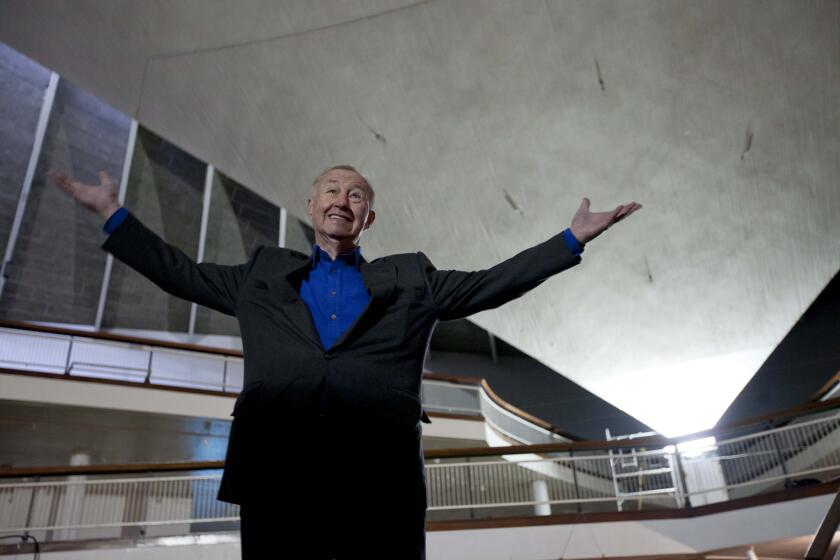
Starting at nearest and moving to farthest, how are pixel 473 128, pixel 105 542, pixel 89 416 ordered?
pixel 105 542 → pixel 473 128 → pixel 89 416

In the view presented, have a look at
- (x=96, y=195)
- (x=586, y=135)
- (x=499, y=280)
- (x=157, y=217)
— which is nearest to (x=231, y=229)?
(x=157, y=217)

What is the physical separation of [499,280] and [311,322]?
383mm

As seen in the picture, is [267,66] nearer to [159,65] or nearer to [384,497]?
[159,65]

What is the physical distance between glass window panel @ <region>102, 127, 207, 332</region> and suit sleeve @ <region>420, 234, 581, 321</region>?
42.4 ft

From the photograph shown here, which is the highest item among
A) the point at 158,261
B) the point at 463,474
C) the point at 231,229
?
the point at 231,229

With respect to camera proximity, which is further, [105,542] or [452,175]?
[452,175]

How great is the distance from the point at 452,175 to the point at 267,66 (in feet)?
6.98

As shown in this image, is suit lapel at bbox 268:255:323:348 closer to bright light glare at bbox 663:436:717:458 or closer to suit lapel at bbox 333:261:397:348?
suit lapel at bbox 333:261:397:348

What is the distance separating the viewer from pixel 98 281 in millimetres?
13844

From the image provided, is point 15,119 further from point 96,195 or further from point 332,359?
point 332,359

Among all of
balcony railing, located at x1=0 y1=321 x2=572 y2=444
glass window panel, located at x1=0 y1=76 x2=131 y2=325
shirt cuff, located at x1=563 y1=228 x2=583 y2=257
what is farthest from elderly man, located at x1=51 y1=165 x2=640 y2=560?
glass window panel, located at x1=0 y1=76 x2=131 y2=325

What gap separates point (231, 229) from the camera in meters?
15.9

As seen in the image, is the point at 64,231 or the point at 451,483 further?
the point at 64,231

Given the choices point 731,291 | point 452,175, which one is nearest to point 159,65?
point 452,175
